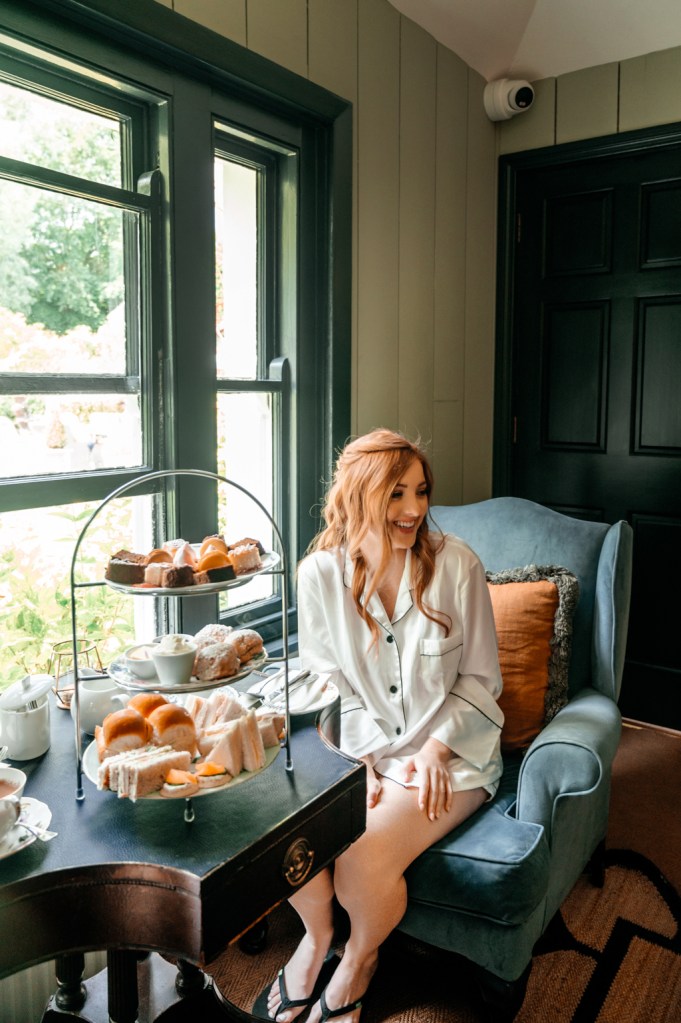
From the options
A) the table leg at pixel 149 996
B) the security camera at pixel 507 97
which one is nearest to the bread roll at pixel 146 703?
the table leg at pixel 149 996

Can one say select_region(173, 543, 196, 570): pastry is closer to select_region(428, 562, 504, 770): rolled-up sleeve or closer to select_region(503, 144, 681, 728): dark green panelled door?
select_region(428, 562, 504, 770): rolled-up sleeve

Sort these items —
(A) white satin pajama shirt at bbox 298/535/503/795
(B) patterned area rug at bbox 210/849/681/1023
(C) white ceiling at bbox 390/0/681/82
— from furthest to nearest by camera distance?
(C) white ceiling at bbox 390/0/681/82
(A) white satin pajama shirt at bbox 298/535/503/795
(B) patterned area rug at bbox 210/849/681/1023

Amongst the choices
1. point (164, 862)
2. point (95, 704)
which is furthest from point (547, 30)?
point (164, 862)

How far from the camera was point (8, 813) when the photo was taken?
1068 mm

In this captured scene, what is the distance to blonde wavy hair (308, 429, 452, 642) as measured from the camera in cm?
179

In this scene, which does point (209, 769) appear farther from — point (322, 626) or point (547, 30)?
point (547, 30)

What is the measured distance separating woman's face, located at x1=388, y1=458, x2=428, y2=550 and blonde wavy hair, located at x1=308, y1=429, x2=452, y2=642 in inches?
0.5

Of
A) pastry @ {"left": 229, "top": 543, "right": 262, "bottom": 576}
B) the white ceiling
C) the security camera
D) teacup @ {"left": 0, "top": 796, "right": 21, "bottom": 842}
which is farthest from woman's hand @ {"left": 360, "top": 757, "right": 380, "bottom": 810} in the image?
the security camera

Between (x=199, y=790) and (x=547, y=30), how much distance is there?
9.48 feet

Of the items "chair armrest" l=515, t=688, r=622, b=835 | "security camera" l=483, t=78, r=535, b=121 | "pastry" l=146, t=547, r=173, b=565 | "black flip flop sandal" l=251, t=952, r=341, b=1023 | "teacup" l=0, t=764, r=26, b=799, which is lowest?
"black flip flop sandal" l=251, t=952, r=341, b=1023

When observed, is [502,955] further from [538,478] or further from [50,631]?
[538,478]

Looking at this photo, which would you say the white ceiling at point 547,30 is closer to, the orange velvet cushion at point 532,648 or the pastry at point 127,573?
the orange velvet cushion at point 532,648

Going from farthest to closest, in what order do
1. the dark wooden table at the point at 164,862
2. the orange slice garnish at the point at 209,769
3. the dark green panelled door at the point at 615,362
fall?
1. the dark green panelled door at the point at 615,362
2. the orange slice garnish at the point at 209,769
3. the dark wooden table at the point at 164,862

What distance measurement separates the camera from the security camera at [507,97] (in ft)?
9.78
